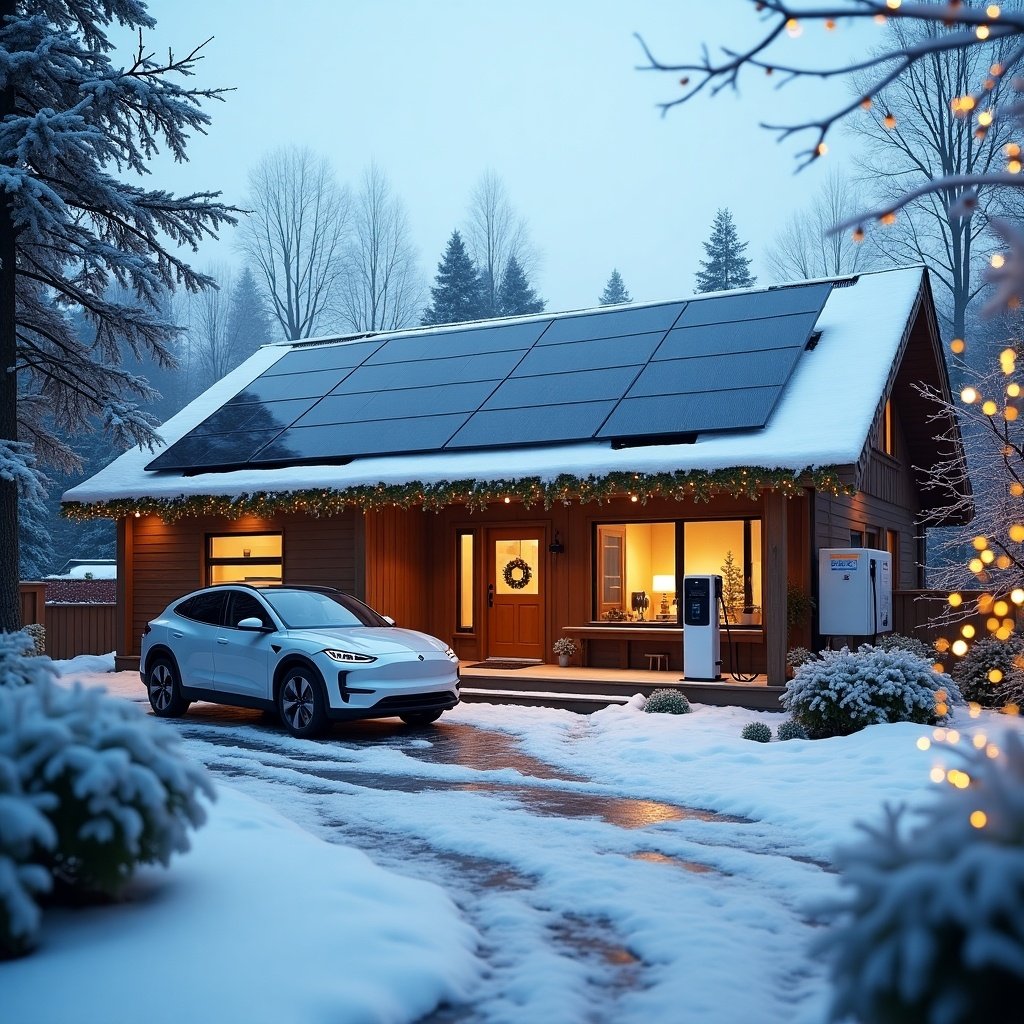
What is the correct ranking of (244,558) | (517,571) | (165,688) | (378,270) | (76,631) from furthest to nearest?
(378,270)
(76,631)
(244,558)
(517,571)
(165,688)

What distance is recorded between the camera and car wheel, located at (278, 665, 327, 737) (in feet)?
39.8

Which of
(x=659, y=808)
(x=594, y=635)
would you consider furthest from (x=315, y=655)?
(x=594, y=635)

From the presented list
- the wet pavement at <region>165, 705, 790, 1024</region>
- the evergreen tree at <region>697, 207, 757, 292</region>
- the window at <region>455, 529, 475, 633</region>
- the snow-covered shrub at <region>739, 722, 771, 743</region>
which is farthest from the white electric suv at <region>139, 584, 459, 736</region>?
the evergreen tree at <region>697, 207, 757, 292</region>

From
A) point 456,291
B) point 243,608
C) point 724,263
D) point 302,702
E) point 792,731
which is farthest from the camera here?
point 724,263

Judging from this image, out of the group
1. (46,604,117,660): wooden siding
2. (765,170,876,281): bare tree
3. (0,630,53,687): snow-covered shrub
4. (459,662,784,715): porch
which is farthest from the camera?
(765,170,876,281): bare tree

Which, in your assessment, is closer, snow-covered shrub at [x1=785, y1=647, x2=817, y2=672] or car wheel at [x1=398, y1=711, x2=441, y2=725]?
car wheel at [x1=398, y1=711, x2=441, y2=725]

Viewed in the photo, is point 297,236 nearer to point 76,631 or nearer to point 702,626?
point 76,631

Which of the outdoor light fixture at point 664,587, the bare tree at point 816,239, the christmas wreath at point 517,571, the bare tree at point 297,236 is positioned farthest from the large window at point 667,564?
the bare tree at point 297,236

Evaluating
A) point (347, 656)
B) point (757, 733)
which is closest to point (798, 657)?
point (757, 733)

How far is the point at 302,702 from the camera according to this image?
12391 millimetres

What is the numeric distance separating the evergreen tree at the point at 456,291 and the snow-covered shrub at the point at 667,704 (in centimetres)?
3533

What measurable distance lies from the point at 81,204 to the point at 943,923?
15.2 meters

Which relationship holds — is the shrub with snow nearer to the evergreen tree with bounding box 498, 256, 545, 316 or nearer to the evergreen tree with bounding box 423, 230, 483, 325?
the evergreen tree with bounding box 423, 230, 483, 325

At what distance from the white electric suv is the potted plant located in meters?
3.87
